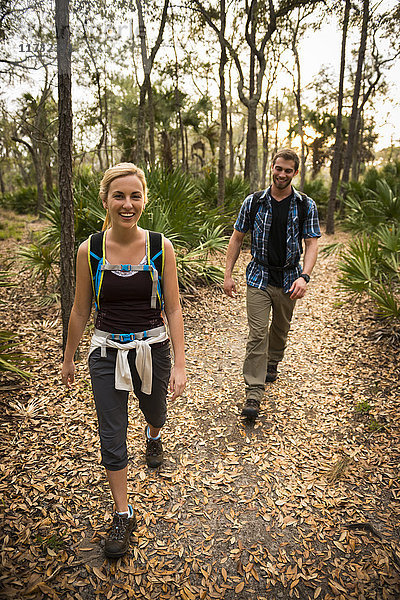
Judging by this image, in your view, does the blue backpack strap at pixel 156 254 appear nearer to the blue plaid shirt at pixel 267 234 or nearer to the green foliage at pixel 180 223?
the blue plaid shirt at pixel 267 234

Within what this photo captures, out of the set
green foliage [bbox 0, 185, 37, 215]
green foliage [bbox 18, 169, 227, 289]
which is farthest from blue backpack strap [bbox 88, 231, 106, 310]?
green foliage [bbox 0, 185, 37, 215]

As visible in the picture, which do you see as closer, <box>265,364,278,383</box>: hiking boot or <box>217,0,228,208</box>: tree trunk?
<box>265,364,278,383</box>: hiking boot

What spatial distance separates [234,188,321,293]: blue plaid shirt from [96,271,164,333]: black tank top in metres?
1.54

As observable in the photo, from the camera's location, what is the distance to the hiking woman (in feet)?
5.83

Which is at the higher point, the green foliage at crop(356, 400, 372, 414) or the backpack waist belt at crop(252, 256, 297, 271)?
the backpack waist belt at crop(252, 256, 297, 271)

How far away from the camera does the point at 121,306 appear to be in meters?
1.83

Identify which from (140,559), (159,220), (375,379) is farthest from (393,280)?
(140,559)

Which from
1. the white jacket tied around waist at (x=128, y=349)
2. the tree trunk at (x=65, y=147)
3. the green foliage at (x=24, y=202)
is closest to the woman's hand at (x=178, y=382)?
the white jacket tied around waist at (x=128, y=349)

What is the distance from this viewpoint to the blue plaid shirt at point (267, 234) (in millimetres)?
3088

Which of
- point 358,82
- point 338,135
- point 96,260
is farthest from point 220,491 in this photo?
point 358,82

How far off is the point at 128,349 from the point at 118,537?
1.07m

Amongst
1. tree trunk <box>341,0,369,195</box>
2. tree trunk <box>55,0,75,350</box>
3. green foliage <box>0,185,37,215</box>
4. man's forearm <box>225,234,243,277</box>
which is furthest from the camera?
green foliage <box>0,185,37,215</box>

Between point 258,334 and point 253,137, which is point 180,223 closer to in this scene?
point 258,334

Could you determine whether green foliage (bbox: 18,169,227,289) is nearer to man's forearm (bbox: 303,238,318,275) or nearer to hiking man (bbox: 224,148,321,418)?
hiking man (bbox: 224,148,321,418)
